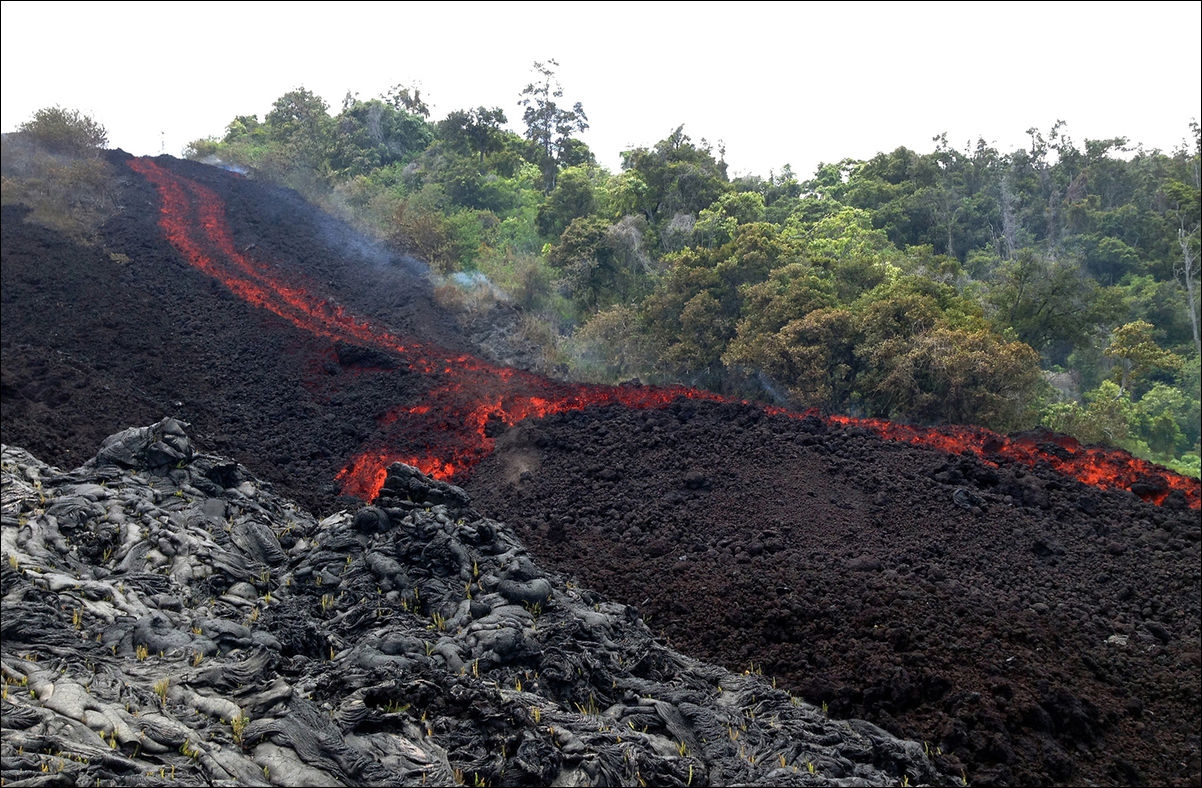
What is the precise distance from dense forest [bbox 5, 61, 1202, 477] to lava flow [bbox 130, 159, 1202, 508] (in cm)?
223

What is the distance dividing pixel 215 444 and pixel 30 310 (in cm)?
849

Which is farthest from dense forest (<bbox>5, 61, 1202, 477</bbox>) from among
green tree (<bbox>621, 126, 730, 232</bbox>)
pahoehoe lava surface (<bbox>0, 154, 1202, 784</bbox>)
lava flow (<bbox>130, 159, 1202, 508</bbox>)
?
pahoehoe lava surface (<bbox>0, 154, 1202, 784</bbox>)

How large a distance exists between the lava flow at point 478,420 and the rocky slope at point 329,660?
479 cm

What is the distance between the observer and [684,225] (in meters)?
29.0

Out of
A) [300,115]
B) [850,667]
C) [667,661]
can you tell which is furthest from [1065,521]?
[300,115]

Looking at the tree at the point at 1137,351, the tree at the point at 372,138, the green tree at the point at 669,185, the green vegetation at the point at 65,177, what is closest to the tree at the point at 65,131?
the green vegetation at the point at 65,177

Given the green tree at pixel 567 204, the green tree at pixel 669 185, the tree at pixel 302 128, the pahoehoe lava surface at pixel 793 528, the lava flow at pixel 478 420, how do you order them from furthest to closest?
the tree at pixel 302 128
the green tree at pixel 567 204
the green tree at pixel 669 185
the lava flow at pixel 478 420
the pahoehoe lava surface at pixel 793 528

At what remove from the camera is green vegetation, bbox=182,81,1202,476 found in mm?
20344

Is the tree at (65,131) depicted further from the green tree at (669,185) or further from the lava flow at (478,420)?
the green tree at (669,185)

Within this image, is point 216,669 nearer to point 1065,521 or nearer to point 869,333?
point 1065,521

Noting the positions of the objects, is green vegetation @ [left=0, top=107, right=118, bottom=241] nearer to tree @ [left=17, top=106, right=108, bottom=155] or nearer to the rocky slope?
tree @ [left=17, top=106, right=108, bottom=155]

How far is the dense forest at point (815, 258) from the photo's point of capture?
20.4 meters

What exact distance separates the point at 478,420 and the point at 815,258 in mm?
10324

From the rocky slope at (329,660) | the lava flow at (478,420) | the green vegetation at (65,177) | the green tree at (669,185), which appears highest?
the green tree at (669,185)
